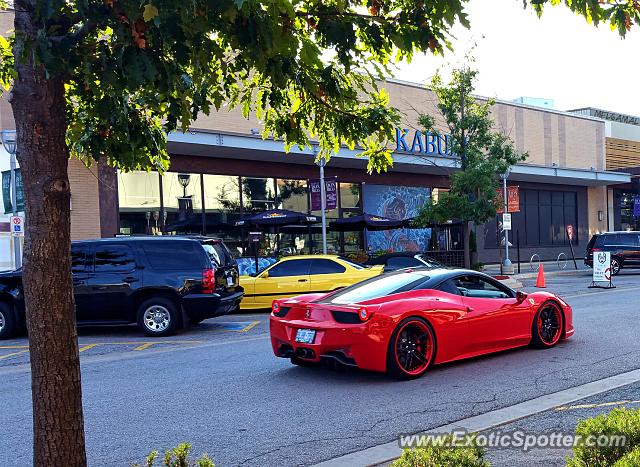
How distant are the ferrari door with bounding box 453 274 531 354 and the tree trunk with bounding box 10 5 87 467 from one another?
18.9 ft

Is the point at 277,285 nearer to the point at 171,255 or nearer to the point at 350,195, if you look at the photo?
the point at 171,255

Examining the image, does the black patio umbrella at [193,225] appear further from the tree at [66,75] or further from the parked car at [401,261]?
the tree at [66,75]

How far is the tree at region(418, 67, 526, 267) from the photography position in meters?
23.5

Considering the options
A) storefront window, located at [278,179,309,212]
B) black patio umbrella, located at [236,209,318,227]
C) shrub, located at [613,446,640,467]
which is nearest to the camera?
shrub, located at [613,446,640,467]

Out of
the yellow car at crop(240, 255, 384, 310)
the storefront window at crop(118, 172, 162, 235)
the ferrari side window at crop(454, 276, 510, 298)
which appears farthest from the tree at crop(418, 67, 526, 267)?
the ferrari side window at crop(454, 276, 510, 298)

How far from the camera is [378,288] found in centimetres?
804

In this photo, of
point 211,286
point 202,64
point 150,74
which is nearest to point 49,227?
point 150,74

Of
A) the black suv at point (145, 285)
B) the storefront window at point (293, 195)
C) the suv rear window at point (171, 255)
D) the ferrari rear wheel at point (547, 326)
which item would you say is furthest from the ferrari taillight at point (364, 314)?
the storefront window at point (293, 195)

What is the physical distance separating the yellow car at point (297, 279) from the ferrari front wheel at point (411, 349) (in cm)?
804

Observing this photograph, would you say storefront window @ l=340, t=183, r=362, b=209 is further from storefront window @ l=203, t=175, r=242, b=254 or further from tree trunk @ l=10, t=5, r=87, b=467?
tree trunk @ l=10, t=5, r=87, b=467

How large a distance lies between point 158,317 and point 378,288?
5776mm

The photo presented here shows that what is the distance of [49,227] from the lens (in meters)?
3.11

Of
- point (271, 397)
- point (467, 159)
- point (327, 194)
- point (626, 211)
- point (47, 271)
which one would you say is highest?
point (467, 159)

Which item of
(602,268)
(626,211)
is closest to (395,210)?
(602,268)
